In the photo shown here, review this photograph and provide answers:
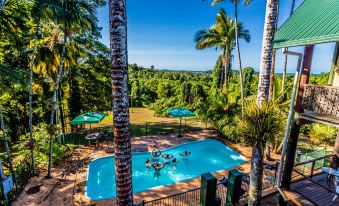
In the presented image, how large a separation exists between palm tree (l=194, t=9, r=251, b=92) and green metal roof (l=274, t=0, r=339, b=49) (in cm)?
1171

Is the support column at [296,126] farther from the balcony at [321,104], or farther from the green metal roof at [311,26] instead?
the green metal roof at [311,26]

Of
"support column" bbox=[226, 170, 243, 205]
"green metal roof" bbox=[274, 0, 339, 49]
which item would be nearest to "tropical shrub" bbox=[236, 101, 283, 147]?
"support column" bbox=[226, 170, 243, 205]

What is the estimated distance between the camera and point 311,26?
5863 mm

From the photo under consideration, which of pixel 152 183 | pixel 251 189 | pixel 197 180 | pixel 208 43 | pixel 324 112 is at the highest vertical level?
pixel 208 43

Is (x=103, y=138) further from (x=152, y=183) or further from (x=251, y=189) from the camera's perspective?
(x=251, y=189)

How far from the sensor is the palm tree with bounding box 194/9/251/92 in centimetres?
1928

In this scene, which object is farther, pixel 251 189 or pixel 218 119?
pixel 218 119

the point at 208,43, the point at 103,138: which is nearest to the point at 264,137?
the point at 103,138

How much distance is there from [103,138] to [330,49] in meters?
15.4

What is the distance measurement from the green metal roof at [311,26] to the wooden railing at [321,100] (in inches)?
67.5

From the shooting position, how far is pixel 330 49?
7527 millimetres

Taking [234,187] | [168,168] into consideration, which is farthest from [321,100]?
[168,168]

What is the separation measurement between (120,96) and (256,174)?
5232 mm

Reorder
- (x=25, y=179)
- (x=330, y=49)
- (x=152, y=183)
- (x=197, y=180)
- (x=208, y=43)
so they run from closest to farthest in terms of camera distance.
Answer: (x=330, y=49) → (x=25, y=179) → (x=197, y=180) → (x=152, y=183) → (x=208, y=43)
